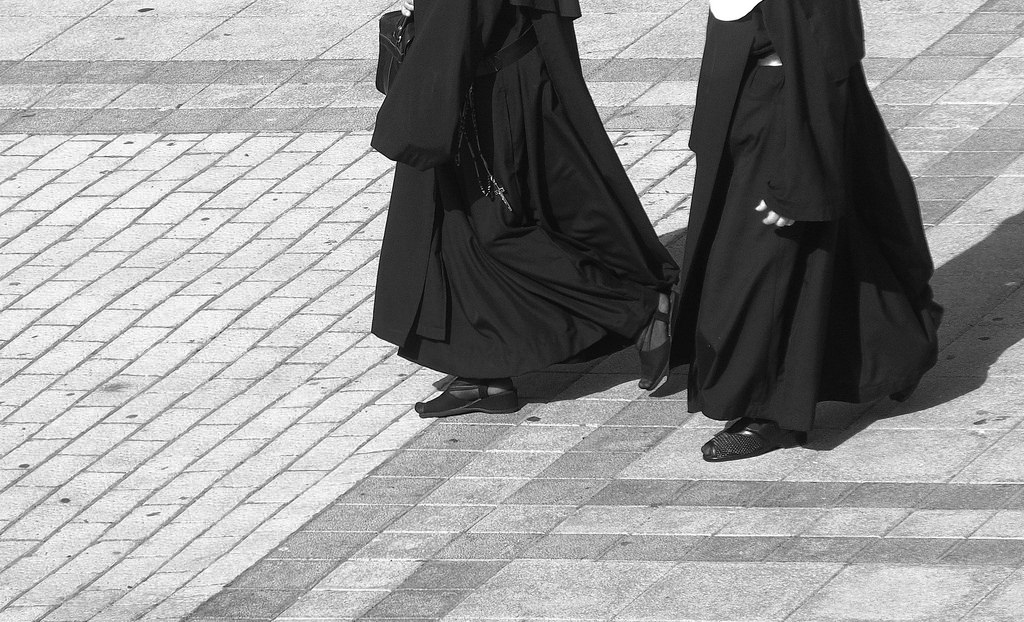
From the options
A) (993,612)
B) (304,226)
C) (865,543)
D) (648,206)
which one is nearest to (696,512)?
(865,543)

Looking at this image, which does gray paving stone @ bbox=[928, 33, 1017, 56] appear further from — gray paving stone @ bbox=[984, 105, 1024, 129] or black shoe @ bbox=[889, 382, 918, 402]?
black shoe @ bbox=[889, 382, 918, 402]

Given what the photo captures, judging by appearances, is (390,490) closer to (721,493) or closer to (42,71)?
(721,493)

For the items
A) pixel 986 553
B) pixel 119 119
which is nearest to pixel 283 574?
pixel 986 553

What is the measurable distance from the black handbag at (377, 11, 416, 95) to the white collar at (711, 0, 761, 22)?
1153 mm

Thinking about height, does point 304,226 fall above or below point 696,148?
below

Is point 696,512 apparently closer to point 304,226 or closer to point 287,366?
point 287,366

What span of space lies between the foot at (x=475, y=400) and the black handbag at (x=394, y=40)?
1.12m

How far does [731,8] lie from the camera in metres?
5.01

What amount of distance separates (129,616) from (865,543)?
2246mm

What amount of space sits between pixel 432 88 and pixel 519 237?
0.63 m

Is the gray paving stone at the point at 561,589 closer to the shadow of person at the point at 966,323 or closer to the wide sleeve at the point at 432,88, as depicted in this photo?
the shadow of person at the point at 966,323

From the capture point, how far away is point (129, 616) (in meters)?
5.04

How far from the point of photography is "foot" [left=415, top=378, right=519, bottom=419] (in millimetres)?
5945

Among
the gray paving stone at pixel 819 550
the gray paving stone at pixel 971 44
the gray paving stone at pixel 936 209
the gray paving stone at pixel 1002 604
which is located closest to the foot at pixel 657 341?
the gray paving stone at pixel 819 550
